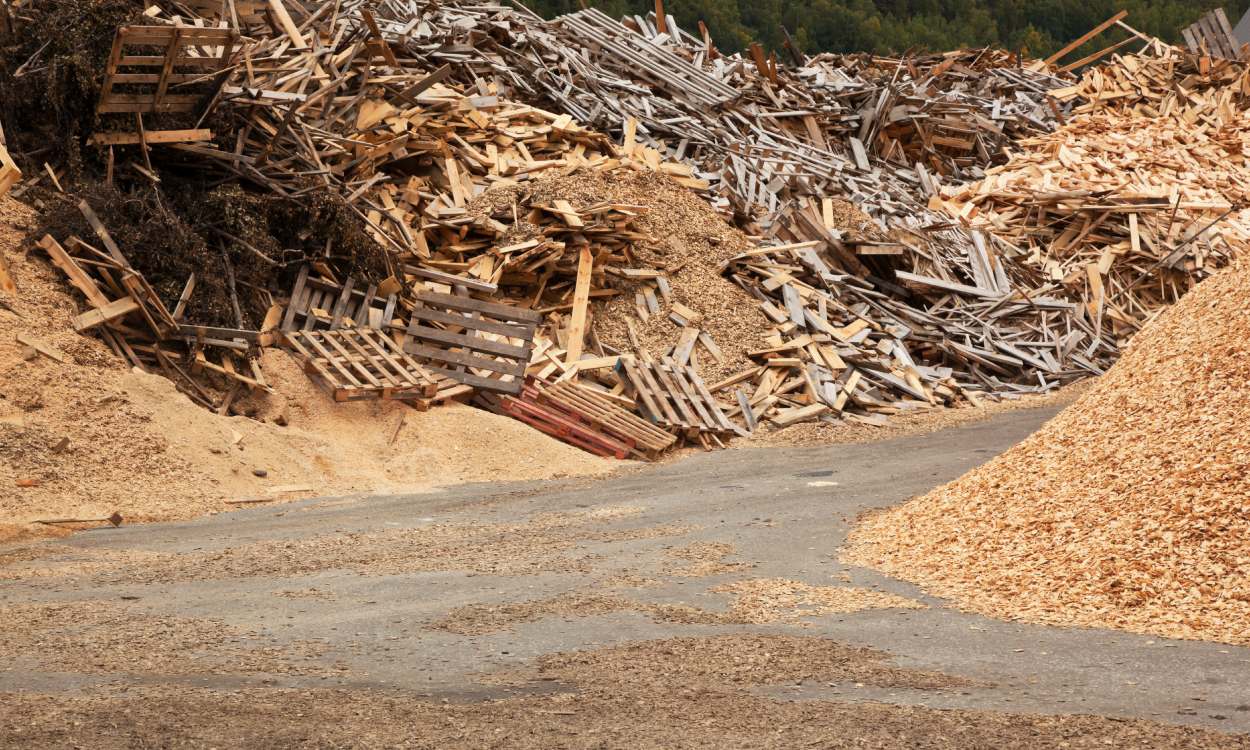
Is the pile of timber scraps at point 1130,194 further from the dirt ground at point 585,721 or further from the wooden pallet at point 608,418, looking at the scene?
the dirt ground at point 585,721

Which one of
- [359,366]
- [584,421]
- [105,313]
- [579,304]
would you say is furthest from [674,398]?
[105,313]

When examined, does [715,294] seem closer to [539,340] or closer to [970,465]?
[539,340]

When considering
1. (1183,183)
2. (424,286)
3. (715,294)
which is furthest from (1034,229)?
(424,286)

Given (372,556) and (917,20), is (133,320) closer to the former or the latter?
(372,556)

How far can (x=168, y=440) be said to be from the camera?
9578 millimetres

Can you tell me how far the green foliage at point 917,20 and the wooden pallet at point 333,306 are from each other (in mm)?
38739

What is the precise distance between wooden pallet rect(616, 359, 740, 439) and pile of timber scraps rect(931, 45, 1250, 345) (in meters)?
7.81

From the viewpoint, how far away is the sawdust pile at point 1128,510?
5.54 metres

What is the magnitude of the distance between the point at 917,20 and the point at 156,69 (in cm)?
5604

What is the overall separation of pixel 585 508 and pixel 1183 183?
697 inches

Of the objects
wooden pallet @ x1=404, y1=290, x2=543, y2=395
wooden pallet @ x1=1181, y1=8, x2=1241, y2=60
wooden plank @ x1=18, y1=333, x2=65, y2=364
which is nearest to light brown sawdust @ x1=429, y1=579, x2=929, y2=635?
wooden plank @ x1=18, y1=333, x2=65, y2=364

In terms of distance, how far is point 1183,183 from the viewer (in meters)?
21.2

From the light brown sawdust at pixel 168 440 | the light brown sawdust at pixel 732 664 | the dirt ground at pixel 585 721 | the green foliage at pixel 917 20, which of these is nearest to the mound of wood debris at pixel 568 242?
the light brown sawdust at pixel 168 440

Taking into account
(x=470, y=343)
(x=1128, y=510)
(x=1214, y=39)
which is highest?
(x=1214, y=39)
